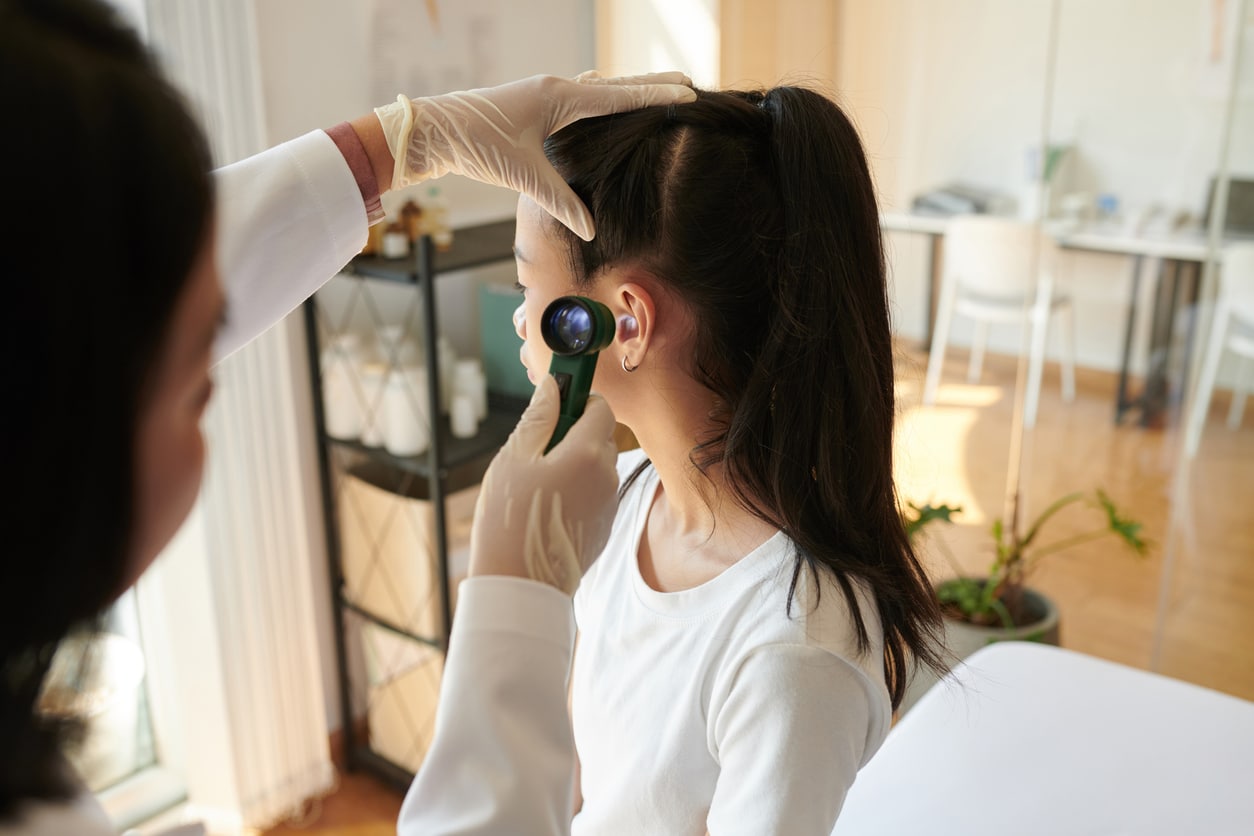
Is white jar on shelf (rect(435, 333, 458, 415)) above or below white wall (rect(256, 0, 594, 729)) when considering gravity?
below

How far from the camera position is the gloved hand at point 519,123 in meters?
1.05

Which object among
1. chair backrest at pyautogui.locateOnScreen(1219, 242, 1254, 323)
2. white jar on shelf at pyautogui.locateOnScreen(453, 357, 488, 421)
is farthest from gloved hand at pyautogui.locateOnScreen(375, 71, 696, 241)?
chair backrest at pyautogui.locateOnScreen(1219, 242, 1254, 323)

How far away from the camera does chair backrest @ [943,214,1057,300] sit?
248cm

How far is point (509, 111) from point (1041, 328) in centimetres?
182

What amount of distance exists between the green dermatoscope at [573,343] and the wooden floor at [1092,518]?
4.82 feet

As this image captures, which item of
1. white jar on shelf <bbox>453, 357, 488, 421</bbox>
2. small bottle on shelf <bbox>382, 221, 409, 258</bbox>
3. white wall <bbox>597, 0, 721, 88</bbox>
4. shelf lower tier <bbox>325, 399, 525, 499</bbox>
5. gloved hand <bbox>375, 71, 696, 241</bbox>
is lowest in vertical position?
shelf lower tier <bbox>325, 399, 525, 499</bbox>

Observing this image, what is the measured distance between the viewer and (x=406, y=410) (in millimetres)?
2008

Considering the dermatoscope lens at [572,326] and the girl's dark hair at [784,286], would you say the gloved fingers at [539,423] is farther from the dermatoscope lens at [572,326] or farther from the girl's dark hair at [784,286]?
the girl's dark hair at [784,286]

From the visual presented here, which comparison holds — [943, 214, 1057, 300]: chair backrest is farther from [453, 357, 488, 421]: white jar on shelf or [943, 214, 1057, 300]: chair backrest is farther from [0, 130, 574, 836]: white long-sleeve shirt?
[0, 130, 574, 836]: white long-sleeve shirt

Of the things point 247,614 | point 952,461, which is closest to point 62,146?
point 247,614

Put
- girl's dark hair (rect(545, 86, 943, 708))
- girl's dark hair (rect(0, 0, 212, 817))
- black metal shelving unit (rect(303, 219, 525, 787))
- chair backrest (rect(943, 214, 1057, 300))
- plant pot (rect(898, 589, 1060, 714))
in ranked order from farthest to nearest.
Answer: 1. chair backrest (rect(943, 214, 1057, 300))
2. plant pot (rect(898, 589, 1060, 714))
3. black metal shelving unit (rect(303, 219, 525, 787))
4. girl's dark hair (rect(545, 86, 943, 708))
5. girl's dark hair (rect(0, 0, 212, 817))

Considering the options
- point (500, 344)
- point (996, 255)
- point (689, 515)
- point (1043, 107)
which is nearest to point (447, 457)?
point (500, 344)

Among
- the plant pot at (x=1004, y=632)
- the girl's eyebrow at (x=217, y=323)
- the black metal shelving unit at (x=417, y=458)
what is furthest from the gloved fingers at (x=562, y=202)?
the plant pot at (x=1004, y=632)

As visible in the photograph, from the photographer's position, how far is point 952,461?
2.71 metres
